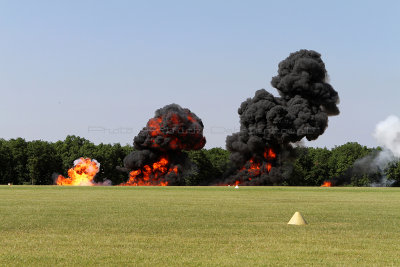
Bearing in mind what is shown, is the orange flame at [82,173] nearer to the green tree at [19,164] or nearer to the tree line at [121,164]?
the tree line at [121,164]

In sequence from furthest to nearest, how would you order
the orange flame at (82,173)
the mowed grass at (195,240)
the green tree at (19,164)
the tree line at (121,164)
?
1. the green tree at (19,164)
2. the tree line at (121,164)
3. the orange flame at (82,173)
4. the mowed grass at (195,240)

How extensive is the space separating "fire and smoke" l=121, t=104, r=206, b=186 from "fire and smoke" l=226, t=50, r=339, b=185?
29.5 ft

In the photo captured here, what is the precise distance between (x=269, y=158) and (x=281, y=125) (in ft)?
26.0

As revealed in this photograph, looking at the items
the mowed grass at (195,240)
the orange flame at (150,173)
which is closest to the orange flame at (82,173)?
the orange flame at (150,173)

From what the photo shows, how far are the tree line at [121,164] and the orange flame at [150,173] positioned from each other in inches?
204

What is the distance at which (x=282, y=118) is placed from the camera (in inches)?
4085

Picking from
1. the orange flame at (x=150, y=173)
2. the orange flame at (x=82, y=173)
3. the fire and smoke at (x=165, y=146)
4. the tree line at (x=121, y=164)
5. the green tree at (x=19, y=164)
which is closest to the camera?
the fire and smoke at (x=165, y=146)

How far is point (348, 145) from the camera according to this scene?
141 m

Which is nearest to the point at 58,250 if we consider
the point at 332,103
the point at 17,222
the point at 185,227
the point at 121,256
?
the point at 121,256

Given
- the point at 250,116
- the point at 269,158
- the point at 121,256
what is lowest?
the point at 121,256

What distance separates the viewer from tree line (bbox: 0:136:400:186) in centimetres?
12350

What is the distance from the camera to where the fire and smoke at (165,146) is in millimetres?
114688

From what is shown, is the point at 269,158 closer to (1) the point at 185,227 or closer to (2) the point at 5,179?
(2) the point at 5,179

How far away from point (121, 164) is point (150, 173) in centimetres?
1882
